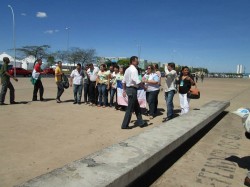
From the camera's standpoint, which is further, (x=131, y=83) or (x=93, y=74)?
(x=93, y=74)

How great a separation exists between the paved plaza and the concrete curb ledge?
0.49 m

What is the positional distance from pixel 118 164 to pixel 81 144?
7.36 ft

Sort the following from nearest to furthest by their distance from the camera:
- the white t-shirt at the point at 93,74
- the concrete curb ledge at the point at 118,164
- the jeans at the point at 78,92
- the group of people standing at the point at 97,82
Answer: the concrete curb ledge at the point at 118,164, the group of people standing at the point at 97,82, the white t-shirt at the point at 93,74, the jeans at the point at 78,92

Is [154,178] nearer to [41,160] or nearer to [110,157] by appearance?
[110,157]

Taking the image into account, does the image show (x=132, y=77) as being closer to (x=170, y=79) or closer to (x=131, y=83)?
(x=131, y=83)

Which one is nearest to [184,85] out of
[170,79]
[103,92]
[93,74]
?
[170,79]

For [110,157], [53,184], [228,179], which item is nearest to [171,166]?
[228,179]

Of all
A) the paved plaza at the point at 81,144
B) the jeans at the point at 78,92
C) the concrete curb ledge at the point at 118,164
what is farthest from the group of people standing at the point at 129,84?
the concrete curb ledge at the point at 118,164

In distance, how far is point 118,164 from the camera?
3451 mm

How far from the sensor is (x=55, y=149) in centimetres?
514

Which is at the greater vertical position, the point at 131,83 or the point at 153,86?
the point at 131,83

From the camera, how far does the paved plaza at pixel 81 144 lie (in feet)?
13.8

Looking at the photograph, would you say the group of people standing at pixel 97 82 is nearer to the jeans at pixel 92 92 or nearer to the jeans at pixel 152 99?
the jeans at pixel 92 92

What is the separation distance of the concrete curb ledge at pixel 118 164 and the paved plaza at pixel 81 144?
19.5 inches
